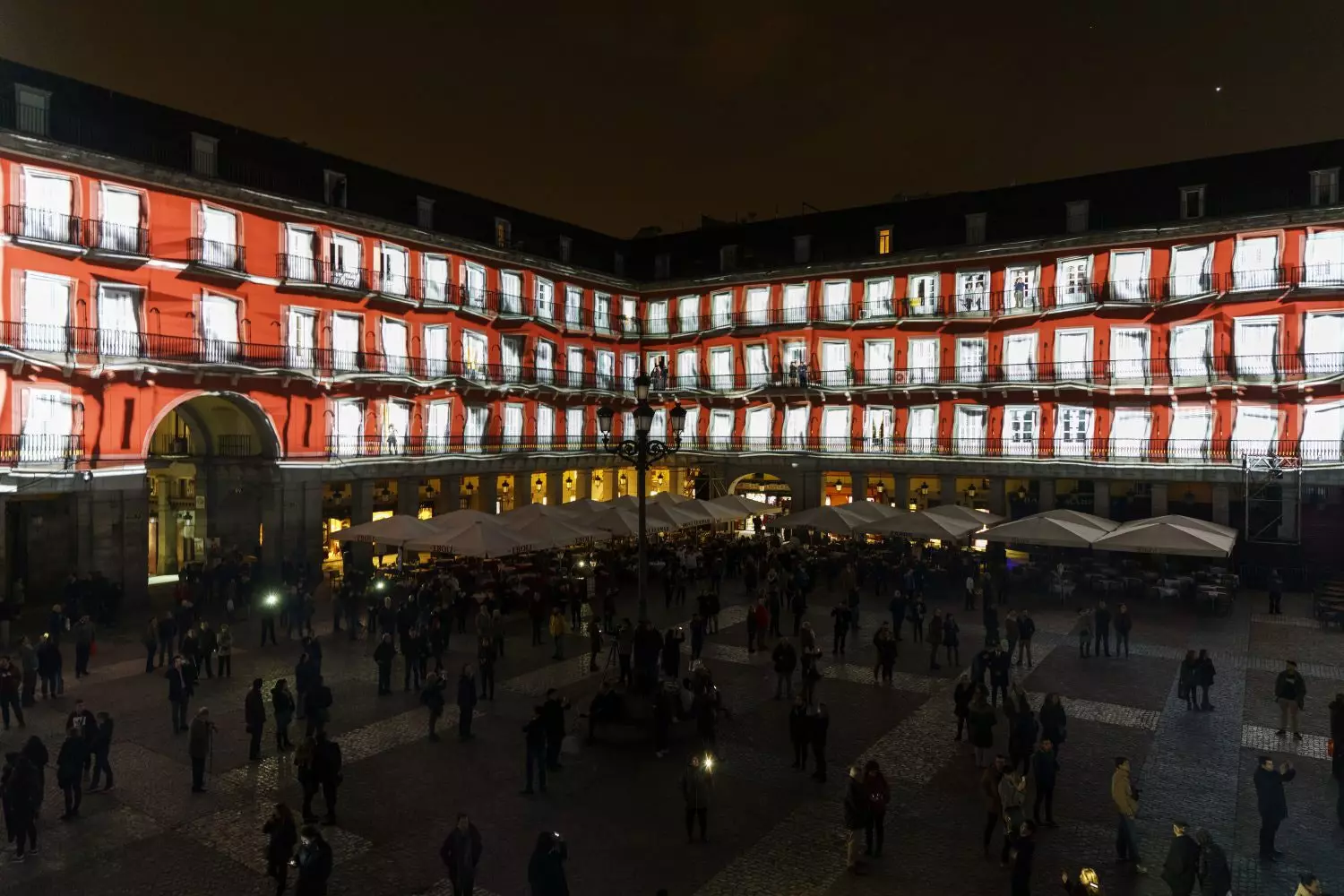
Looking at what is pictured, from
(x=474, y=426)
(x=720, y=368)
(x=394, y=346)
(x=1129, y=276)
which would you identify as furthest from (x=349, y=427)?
(x=1129, y=276)

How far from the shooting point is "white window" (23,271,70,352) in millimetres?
25844

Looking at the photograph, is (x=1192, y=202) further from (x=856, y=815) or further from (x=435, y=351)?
(x=856, y=815)

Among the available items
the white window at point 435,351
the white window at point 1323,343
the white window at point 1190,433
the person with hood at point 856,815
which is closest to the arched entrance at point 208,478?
the white window at point 435,351

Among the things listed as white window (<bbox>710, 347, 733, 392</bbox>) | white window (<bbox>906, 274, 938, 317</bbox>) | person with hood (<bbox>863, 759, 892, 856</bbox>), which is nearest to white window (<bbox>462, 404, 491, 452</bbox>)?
white window (<bbox>710, 347, 733, 392</bbox>)

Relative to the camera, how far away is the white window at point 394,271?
36125mm

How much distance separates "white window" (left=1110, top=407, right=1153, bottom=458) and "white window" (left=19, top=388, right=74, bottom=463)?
3885 centimetres

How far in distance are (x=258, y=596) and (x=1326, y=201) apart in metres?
41.7

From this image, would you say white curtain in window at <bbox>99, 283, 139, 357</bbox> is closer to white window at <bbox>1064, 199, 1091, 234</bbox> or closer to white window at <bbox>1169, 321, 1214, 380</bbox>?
white window at <bbox>1064, 199, 1091, 234</bbox>

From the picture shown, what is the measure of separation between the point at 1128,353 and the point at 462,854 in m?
35.6

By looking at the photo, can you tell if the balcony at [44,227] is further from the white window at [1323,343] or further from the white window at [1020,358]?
the white window at [1323,343]

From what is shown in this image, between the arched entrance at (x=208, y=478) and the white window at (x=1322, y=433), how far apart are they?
39311mm

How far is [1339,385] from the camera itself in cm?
3180

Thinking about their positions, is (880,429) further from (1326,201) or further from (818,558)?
(1326,201)

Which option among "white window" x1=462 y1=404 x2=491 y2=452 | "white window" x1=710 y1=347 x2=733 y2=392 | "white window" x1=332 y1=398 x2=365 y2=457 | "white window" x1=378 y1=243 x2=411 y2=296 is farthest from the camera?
"white window" x1=710 y1=347 x2=733 y2=392
